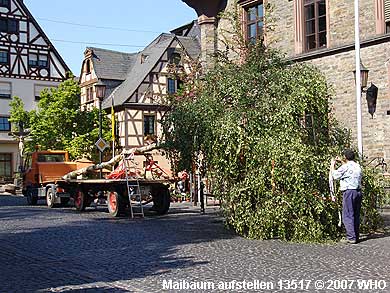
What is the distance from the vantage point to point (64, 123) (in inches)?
1489

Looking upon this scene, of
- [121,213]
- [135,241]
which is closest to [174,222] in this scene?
[121,213]

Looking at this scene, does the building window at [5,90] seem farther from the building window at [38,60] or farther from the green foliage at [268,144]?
the green foliage at [268,144]

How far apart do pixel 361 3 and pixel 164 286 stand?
15241 millimetres

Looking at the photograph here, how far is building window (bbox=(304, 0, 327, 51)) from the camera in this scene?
21953 millimetres

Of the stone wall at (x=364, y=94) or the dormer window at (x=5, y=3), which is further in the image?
the dormer window at (x=5, y=3)

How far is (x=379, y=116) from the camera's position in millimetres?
19672

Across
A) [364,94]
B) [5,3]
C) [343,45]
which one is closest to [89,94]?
[5,3]

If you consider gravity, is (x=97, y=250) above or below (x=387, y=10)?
below

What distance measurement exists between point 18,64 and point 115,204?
36.3 m

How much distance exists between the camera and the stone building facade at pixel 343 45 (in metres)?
19.5

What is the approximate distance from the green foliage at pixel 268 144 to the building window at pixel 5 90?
3982 centimetres

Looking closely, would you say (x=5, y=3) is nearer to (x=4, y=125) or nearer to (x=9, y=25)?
(x=9, y=25)

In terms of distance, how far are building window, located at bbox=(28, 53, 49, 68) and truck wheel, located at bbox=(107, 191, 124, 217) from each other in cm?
3628

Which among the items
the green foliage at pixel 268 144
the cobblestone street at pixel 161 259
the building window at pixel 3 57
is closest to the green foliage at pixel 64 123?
the building window at pixel 3 57
